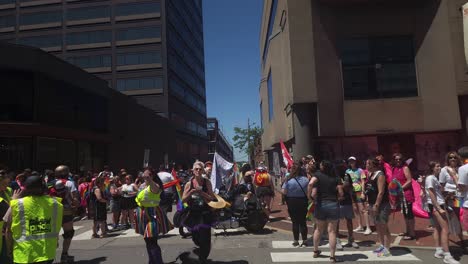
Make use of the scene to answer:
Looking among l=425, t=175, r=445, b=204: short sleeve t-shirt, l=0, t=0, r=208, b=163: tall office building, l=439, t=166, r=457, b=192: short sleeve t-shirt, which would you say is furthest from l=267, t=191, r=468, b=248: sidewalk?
l=0, t=0, r=208, b=163: tall office building

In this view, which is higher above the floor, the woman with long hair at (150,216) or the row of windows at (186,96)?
the row of windows at (186,96)

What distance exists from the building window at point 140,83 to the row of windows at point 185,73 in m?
3.41

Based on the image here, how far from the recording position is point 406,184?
7.98m

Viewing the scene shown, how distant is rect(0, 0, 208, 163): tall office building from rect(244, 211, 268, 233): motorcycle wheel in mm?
44163

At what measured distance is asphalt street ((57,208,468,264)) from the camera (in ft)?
22.9

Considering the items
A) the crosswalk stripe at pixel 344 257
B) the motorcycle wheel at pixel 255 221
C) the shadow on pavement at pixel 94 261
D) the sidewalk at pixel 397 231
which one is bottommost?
the shadow on pavement at pixel 94 261

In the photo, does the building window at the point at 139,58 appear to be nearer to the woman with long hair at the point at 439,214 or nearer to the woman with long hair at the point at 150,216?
the woman with long hair at the point at 150,216

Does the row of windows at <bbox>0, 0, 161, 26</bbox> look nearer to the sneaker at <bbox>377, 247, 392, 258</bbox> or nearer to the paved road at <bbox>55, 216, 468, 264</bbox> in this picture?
the paved road at <bbox>55, 216, 468, 264</bbox>

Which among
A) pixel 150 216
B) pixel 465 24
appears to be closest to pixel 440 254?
pixel 150 216

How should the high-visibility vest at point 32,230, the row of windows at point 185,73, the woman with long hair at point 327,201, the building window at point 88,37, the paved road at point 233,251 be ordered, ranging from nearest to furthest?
the high-visibility vest at point 32,230 → the woman with long hair at point 327,201 → the paved road at point 233,251 → the building window at point 88,37 → the row of windows at point 185,73

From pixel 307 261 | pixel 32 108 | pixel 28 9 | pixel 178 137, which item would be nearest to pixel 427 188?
pixel 307 261

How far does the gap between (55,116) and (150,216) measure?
789 inches

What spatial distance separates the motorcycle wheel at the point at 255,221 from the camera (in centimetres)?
994

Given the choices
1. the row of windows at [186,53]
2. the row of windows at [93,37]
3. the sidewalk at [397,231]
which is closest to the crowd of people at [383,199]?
the sidewalk at [397,231]
